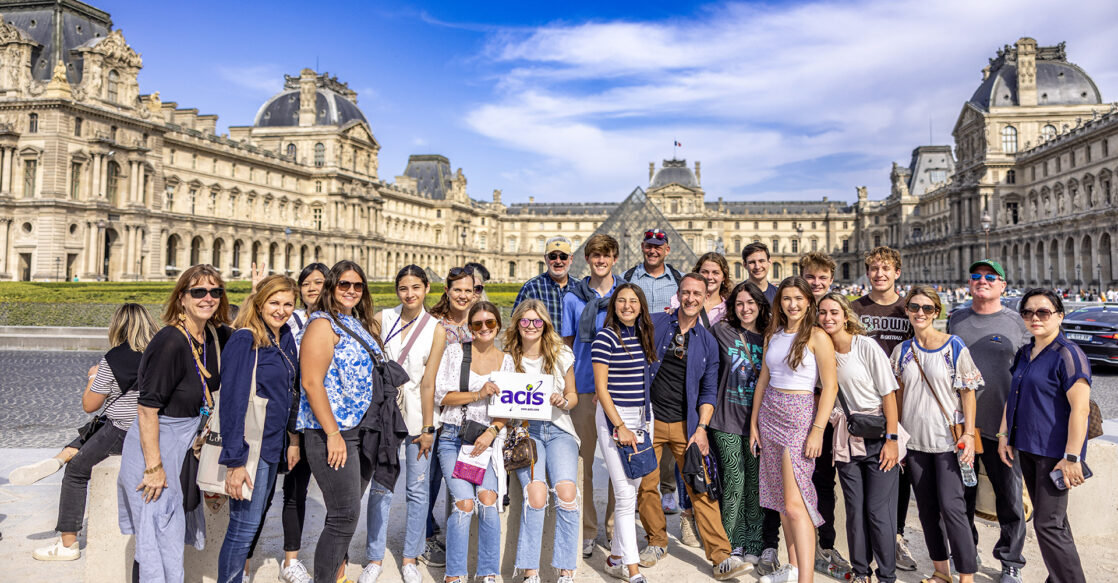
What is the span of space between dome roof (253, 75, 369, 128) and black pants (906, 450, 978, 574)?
2047 inches

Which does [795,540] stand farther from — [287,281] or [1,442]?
[1,442]

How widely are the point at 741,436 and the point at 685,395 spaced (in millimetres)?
421

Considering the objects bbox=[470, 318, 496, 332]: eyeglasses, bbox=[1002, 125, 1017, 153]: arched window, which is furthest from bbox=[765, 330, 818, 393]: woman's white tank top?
bbox=[1002, 125, 1017, 153]: arched window

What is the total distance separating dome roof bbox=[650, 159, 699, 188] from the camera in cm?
7731

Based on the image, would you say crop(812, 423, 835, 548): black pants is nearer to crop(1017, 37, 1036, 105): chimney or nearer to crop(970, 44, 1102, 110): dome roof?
crop(970, 44, 1102, 110): dome roof

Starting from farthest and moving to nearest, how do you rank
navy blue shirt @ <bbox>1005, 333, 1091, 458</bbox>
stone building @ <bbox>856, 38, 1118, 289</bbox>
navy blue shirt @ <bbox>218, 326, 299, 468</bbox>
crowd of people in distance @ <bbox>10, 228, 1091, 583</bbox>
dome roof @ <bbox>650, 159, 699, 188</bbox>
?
dome roof @ <bbox>650, 159, 699, 188</bbox>
stone building @ <bbox>856, 38, 1118, 289</bbox>
navy blue shirt @ <bbox>1005, 333, 1091, 458</bbox>
crowd of people in distance @ <bbox>10, 228, 1091, 583</bbox>
navy blue shirt @ <bbox>218, 326, 299, 468</bbox>

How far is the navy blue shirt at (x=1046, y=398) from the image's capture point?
3.27 metres

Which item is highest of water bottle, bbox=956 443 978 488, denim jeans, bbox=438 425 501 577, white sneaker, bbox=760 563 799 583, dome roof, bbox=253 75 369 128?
dome roof, bbox=253 75 369 128

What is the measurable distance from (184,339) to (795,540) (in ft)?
10.7

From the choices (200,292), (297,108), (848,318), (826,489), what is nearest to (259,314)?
(200,292)

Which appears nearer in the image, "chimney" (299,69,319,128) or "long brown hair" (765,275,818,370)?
"long brown hair" (765,275,818,370)

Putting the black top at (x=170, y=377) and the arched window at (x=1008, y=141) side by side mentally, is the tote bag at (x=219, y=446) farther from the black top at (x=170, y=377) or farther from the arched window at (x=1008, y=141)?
the arched window at (x=1008, y=141)

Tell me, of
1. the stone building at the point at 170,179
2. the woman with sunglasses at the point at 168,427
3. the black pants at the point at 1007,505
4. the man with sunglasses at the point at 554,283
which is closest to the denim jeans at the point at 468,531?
the woman with sunglasses at the point at 168,427

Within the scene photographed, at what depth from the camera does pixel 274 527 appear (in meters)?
4.46
